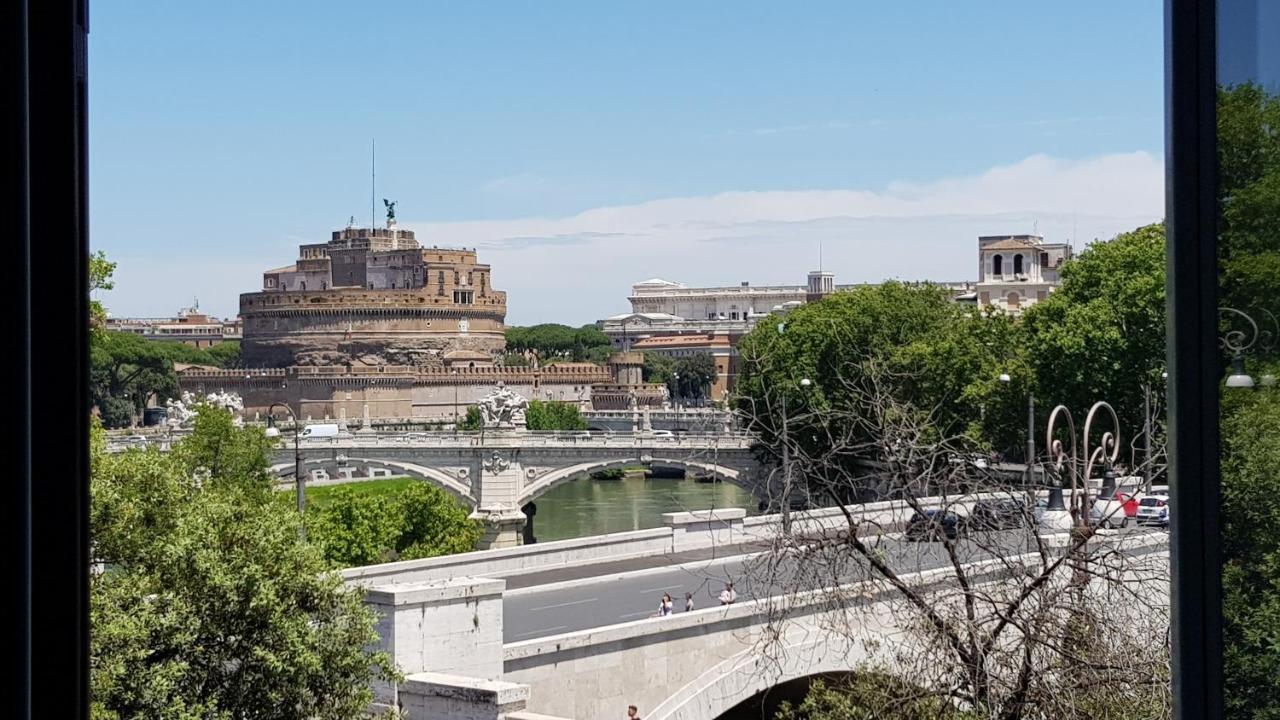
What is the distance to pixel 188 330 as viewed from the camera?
320ft

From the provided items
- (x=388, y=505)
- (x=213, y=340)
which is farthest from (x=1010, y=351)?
(x=213, y=340)

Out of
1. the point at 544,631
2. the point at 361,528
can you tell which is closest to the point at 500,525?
the point at 361,528

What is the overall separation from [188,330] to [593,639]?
300 feet

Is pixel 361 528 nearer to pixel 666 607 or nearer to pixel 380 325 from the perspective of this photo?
pixel 666 607

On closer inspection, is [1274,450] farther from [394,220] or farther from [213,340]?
[213,340]

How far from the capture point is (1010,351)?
30.0m

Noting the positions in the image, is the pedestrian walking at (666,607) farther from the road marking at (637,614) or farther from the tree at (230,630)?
the tree at (230,630)

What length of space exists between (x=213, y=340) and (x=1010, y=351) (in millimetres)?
71154

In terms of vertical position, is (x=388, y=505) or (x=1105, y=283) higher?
(x=1105, y=283)

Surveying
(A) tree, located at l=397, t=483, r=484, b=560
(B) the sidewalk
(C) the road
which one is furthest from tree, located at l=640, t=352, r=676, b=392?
(C) the road

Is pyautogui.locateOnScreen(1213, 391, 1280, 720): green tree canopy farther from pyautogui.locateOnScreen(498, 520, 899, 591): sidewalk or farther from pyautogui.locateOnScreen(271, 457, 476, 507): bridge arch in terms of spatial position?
pyautogui.locateOnScreen(271, 457, 476, 507): bridge arch

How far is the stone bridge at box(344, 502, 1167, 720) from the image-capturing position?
8.23m

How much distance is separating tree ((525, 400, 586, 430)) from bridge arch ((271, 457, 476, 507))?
1523 centimetres

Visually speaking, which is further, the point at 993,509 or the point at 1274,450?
the point at 993,509
